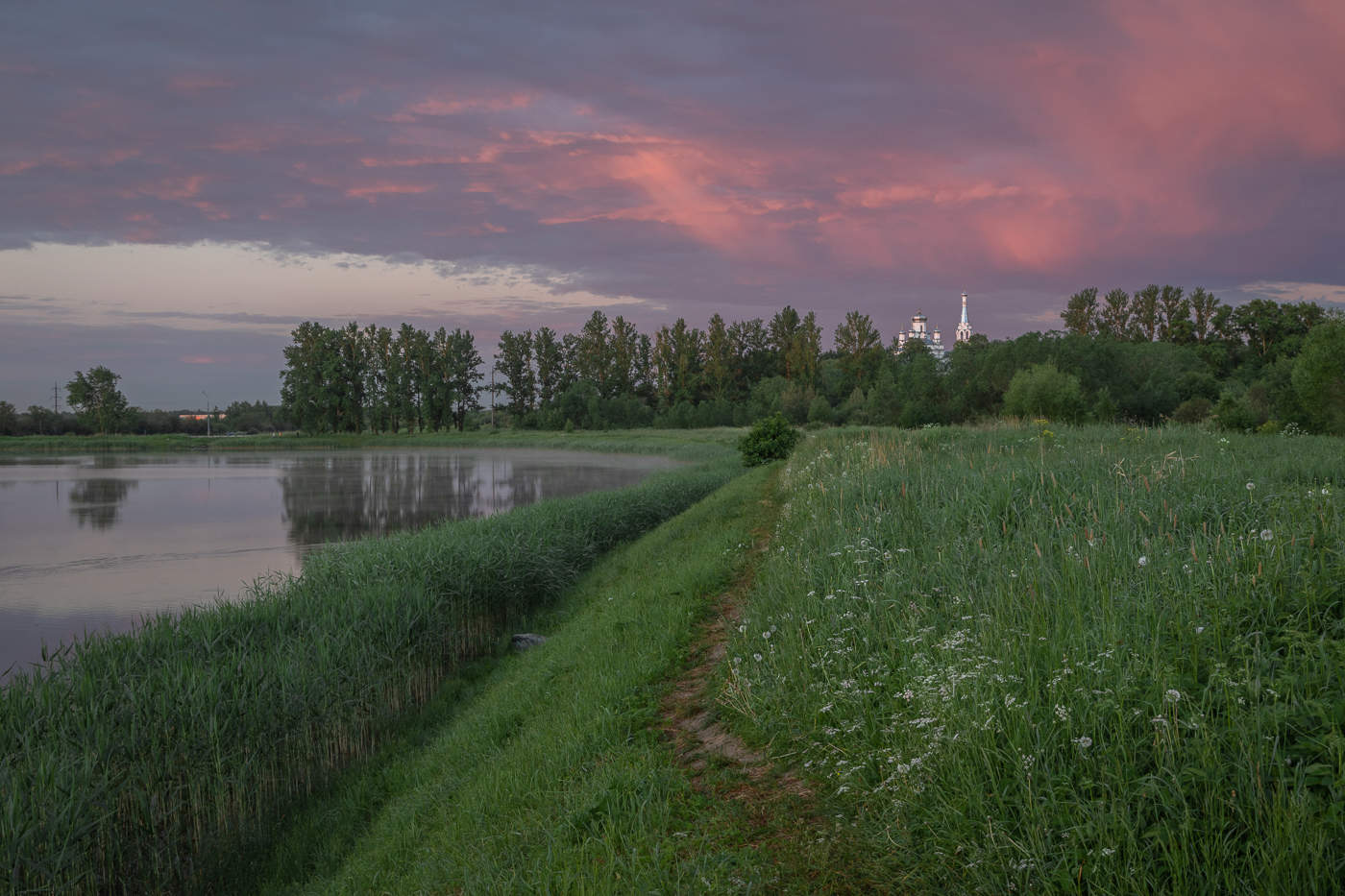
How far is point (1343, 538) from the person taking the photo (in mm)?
4531

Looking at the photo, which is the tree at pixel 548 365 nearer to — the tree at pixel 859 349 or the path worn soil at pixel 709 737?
the tree at pixel 859 349

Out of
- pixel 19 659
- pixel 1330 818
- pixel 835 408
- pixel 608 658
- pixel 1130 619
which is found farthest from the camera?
pixel 835 408

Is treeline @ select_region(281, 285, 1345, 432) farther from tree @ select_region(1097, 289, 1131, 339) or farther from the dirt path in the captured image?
the dirt path

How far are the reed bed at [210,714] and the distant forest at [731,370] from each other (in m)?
64.7

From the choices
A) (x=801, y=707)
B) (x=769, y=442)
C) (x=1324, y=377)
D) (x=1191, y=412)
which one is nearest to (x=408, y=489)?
(x=769, y=442)

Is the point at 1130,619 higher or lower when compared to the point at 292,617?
higher

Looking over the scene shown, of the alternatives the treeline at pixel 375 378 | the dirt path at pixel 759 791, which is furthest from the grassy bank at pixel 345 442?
the dirt path at pixel 759 791

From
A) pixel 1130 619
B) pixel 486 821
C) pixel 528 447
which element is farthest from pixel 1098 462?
pixel 528 447

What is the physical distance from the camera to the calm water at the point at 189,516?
1864 cm

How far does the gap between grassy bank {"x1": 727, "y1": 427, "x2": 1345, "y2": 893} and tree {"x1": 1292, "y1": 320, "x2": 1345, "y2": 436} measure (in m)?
43.7

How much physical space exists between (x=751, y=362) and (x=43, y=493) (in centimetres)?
8773

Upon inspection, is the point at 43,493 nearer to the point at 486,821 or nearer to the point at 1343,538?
the point at 486,821

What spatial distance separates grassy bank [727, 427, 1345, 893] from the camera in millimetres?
2965

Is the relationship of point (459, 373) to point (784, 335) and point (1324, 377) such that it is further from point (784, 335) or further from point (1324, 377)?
point (1324, 377)
